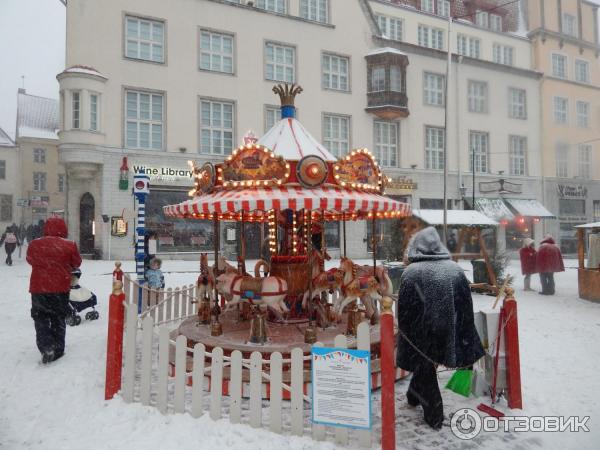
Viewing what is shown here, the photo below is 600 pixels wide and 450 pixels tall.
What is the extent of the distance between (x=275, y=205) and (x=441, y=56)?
25791mm

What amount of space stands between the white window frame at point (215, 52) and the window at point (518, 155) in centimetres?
1920

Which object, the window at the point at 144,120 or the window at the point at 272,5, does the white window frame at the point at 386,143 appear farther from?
the window at the point at 144,120

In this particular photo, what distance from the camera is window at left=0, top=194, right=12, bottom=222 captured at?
4282 centimetres

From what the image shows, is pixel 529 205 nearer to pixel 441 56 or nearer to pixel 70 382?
pixel 441 56

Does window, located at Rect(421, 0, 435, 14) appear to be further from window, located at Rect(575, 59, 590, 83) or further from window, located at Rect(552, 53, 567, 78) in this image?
window, located at Rect(575, 59, 590, 83)

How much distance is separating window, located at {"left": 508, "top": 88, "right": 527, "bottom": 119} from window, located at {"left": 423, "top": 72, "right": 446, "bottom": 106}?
18.2ft

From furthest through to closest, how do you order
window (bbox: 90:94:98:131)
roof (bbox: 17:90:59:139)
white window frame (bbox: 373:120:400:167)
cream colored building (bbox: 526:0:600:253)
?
roof (bbox: 17:90:59:139) → cream colored building (bbox: 526:0:600:253) → white window frame (bbox: 373:120:400:167) → window (bbox: 90:94:98:131)

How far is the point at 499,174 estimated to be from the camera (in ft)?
94.1

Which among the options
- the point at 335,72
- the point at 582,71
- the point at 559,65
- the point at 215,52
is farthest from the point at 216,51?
the point at 582,71

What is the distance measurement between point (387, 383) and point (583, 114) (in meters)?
35.5

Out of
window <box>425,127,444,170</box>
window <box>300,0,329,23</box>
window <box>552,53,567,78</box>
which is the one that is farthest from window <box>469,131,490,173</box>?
window <box>300,0,329,23</box>

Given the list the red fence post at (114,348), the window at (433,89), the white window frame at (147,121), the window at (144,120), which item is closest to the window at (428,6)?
the window at (433,89)

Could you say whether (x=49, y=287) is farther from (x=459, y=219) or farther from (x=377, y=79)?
(x=377, y=79)

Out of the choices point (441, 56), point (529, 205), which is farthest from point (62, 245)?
point (529, 205)
